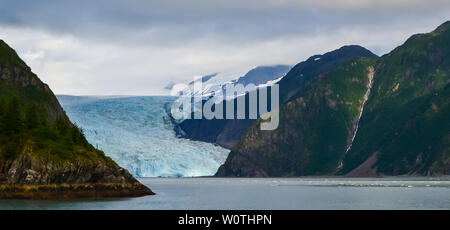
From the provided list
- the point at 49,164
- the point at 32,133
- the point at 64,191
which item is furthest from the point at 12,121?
the point at 64,191

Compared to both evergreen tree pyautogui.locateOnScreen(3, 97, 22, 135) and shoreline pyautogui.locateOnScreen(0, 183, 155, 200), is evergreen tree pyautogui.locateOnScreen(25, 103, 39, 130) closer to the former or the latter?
evergreen tree pyautogui.locateOnScreen(3, 97, 22, 135)

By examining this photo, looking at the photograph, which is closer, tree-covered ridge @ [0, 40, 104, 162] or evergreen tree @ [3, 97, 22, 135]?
tree-covered ridge @ [0, 40, 104, 162]

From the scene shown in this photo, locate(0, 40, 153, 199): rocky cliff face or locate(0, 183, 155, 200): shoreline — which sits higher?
locate(0, 40, 153, 199): rocky cliff face

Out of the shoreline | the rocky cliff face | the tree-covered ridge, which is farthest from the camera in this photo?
the tree-covered ridge

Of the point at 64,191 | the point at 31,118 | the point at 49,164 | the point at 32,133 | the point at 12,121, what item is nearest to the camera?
the point at 49,164

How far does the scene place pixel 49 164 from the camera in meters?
110

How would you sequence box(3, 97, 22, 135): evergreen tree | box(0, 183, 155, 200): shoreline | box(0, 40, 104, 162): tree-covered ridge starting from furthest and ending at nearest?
box(3, 97, 22, 135): evergreen tree
box(0, 40, 104, 162): tree-covered ridge
box(0, 183, 155, 200): shoreline

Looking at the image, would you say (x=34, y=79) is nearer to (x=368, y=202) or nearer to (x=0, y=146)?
(x=0, y=146)

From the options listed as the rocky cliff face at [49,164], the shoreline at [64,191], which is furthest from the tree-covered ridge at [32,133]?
the shoreline at [64,191]

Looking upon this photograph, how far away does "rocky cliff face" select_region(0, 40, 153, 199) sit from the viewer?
10894 cm

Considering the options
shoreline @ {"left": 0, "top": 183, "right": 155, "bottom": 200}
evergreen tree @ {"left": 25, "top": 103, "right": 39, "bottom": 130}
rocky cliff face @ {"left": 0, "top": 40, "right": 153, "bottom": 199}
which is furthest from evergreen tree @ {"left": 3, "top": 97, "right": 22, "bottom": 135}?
shoreline @ {"left": 0, "top": 183, "right": 155, "bottom": 200}

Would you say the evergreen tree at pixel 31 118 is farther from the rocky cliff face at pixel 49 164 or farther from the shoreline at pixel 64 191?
the shoreline at pixel 64 191

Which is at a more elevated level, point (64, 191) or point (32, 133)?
point (32, 133)

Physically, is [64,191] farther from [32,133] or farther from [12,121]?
[12,121]
